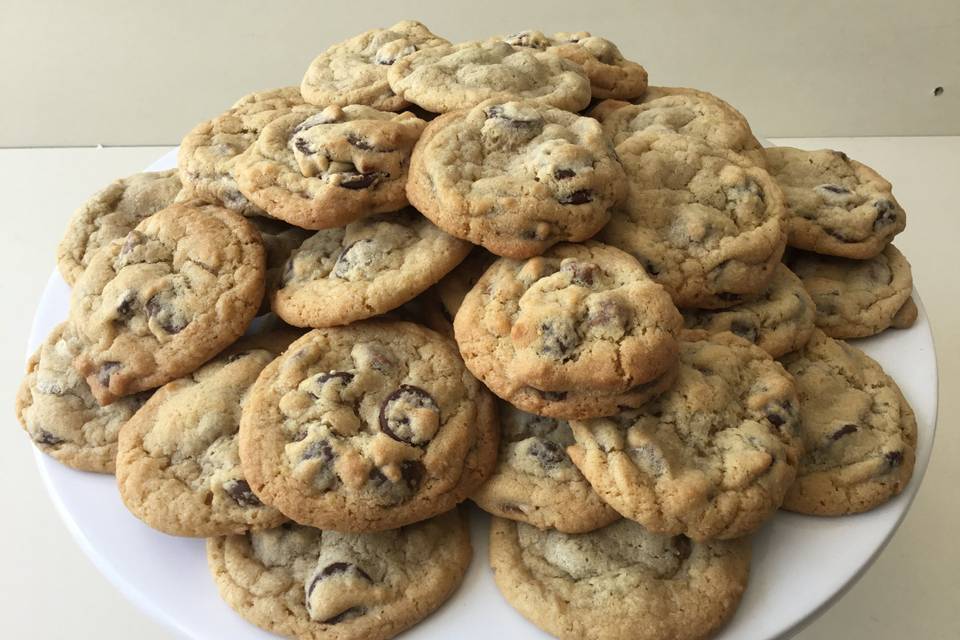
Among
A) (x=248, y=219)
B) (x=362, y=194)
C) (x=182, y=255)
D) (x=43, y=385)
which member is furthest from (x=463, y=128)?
(x=43, y=385)

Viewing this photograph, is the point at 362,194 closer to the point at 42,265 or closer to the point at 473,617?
the point at 473,617

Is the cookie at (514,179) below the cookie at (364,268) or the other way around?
the other way around

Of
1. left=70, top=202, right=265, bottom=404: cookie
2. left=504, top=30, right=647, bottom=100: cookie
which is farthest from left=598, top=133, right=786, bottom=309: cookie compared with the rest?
left=70, top=202, right=265, bottom=404: cookie

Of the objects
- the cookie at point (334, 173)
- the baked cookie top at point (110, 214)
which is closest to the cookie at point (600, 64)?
the cookie at point (334, 173)

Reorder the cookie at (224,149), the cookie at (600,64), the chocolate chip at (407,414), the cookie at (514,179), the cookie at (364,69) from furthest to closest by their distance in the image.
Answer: the cookie at (600,64), the cookie at (364,69), the cookie at (224,149), the cookie at (514,179), the chocolate chip at (407,414)

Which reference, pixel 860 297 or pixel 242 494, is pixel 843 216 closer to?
pixel 860 297

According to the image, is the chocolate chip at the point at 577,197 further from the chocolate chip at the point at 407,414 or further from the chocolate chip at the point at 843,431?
the chocolate chip at the point at 843,431
